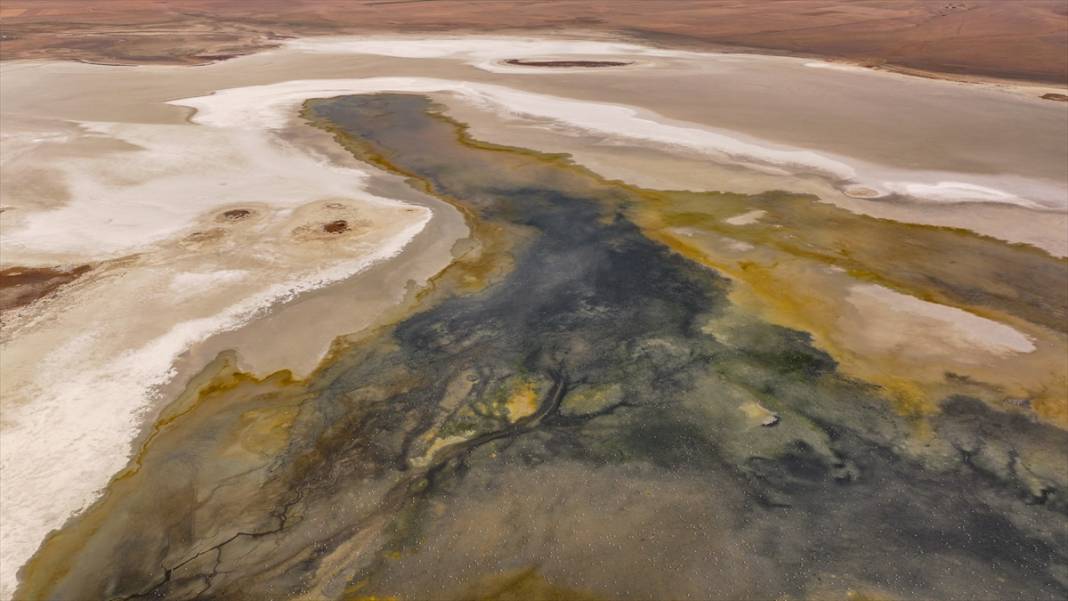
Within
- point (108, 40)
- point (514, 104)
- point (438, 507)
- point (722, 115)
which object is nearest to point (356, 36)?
point (108, 40)

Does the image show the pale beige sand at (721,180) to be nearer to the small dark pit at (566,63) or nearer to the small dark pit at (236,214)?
the small dark pit at (236,214)

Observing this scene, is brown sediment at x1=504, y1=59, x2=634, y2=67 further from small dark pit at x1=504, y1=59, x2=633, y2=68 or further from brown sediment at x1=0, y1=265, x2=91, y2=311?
brown sediment at x1=0, y1=265, x2=91, y2=311

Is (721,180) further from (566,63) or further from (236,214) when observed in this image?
(566,63)

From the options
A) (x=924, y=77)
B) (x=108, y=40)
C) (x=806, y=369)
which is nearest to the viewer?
(x=806, y=369)

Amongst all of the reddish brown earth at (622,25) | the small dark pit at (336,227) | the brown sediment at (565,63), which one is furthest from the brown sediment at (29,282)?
the reddish brown earth at (622,25)

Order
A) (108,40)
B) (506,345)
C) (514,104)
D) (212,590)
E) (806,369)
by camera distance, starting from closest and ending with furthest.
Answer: (212,590)
(806,369)
(506,345)
(514,104)
(108,40)

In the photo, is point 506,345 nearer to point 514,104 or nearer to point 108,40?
point 514,104
